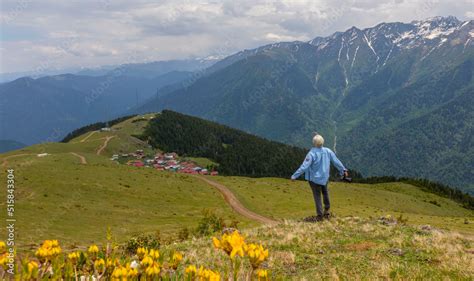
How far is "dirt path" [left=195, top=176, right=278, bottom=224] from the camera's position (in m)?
41.6

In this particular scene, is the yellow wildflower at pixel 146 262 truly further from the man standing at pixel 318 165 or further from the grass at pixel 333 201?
the grass at pixel 333 201

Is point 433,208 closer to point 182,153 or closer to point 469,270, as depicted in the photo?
point 469,270

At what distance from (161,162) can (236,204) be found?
81.0 meters

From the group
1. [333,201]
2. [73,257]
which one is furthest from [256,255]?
[333,201]

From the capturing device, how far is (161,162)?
127 metres

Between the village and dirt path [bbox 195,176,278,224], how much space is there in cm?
5664

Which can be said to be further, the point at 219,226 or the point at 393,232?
the point at 219,226

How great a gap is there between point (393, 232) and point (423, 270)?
683 cm

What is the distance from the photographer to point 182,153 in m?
162

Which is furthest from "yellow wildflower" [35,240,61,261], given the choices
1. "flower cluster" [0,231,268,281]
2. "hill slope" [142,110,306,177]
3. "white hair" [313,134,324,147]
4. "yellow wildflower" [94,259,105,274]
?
"hill slope" [142,110,306,177]

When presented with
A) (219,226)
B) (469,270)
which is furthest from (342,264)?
(219,226)

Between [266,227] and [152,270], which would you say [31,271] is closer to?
[152,270]

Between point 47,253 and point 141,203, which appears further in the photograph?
point 141,203

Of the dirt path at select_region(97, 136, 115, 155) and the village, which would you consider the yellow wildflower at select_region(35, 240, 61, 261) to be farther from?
the dirt path at select_region(97, 136, 115, 155)
